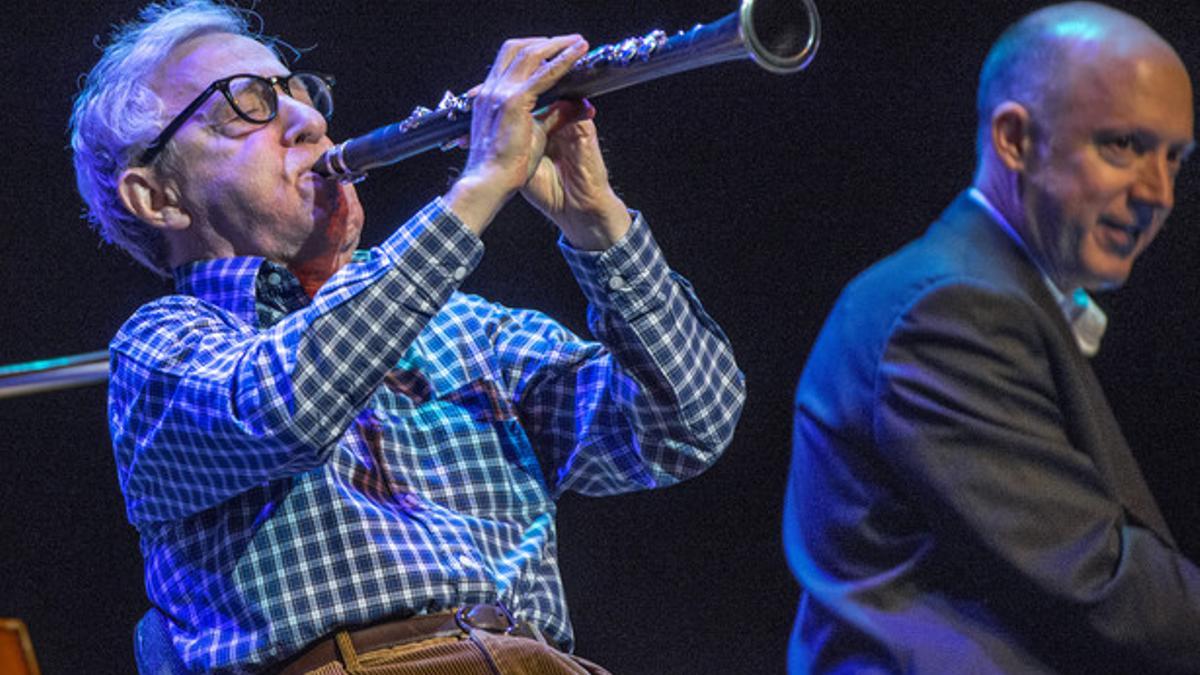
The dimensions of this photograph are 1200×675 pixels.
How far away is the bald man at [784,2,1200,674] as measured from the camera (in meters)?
1.25

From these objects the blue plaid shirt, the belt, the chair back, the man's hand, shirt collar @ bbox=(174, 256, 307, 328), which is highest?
the man's hand

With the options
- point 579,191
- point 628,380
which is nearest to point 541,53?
point 579,191

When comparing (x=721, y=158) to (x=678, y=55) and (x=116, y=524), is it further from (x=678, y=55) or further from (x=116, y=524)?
(x=116, y=524)

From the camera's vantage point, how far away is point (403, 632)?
177 cm

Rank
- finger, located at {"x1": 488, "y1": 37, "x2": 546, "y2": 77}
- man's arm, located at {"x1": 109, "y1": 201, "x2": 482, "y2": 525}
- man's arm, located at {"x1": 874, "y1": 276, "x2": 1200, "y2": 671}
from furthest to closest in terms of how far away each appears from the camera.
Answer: finger, located at {"x1": 488, "y1": 37, "x2": 546, "y2": 77} < man's arm, located at {"x1": 109, "y1": 201, "x2": 482, "y2": 525} < man's arm, located at {"x1": 874, "y1": 276, "x2": 1200, "y2": 671}

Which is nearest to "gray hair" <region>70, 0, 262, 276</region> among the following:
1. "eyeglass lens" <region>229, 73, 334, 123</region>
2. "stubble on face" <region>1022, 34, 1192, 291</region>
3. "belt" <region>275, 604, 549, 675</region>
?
"eyeglass lens" <region>229, 73, 334, 123</region>

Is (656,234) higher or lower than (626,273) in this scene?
lower

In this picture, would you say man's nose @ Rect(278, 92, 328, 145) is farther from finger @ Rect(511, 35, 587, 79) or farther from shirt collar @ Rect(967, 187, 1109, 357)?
shirt collar @ Rect(967, 187, 1109, 357)

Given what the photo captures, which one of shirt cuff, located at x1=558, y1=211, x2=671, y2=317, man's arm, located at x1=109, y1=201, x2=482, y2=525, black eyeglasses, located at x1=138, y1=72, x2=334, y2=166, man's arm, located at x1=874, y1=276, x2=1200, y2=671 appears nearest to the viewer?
man's arm, located at x1=874, y1=276, x2=1200, y2=671

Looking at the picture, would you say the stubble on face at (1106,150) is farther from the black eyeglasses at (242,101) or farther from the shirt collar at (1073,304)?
the black eyeglasses at (242,101)

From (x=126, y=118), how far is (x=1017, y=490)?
1447 mm

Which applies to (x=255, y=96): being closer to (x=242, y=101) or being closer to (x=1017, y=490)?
(x=242, y=101)

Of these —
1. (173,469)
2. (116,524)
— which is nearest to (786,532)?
(173,469)

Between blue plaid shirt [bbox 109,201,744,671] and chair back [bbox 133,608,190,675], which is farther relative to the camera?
Answer: chair back [bbox 133,608,190,675]
